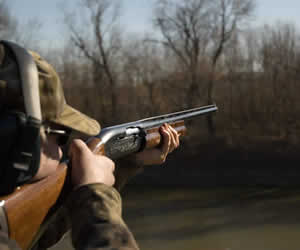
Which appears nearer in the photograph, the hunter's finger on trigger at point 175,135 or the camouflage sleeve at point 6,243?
the camouflage sleeve at point 6,243

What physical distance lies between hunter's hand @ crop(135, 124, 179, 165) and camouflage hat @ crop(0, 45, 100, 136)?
1.16 m

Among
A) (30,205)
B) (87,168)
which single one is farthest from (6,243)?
(87,168)

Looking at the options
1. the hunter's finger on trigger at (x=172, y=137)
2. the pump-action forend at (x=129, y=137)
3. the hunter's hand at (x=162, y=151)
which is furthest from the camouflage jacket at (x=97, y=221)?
the hunter's finger on trigger at (x=172, y=137)

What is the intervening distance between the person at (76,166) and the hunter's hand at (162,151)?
101cm

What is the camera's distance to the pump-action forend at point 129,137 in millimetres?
1957

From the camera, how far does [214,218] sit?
1276 centimetres

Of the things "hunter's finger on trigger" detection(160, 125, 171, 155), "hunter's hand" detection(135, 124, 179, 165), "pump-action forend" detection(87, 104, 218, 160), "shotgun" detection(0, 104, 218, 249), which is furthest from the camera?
"hunter's finger on trigger" detection(160, 125, 171, 155)

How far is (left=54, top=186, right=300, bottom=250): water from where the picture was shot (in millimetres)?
10484

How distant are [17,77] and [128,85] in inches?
901

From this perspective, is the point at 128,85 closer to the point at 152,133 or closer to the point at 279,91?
the point at 279,91

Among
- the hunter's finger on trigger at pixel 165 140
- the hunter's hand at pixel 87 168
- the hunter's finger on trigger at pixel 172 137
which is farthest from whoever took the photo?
the hunter's finger on trigger at pixel 172 137

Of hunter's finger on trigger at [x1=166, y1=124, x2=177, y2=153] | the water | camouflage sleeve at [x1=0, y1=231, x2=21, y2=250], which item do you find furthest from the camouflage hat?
the water

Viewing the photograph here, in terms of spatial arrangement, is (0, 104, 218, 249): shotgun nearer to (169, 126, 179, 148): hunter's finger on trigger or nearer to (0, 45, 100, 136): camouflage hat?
(0, 45, 100, 136): camouflage hat

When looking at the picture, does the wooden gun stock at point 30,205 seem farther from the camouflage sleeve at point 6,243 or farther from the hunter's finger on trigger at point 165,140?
the hunter's finger on trigger at point 165,140
